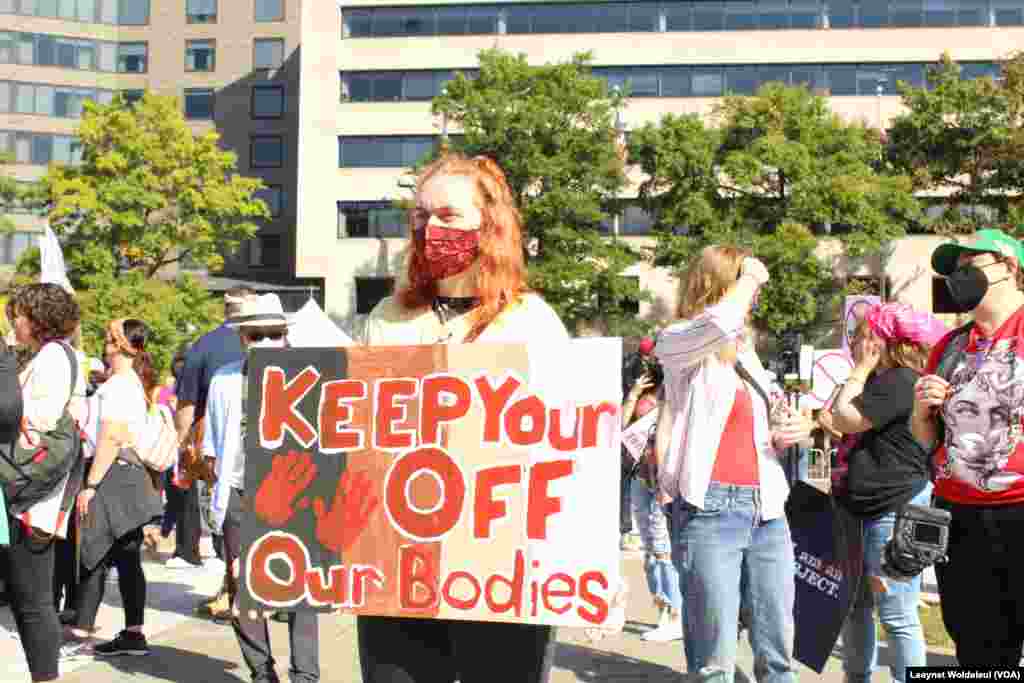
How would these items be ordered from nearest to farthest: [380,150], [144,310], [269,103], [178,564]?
[178,564], [144,310], [380,150], [269,103]

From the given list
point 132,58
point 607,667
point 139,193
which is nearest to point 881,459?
point 607,667

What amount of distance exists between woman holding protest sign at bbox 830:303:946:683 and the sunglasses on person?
2.96m

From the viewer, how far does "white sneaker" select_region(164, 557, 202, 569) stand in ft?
35.8

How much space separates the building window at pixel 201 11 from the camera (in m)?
71.8

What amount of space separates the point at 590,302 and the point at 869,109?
630 inches

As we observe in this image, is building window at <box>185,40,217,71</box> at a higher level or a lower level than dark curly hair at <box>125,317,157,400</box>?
higher

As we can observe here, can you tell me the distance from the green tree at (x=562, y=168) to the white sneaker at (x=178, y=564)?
3281 cm

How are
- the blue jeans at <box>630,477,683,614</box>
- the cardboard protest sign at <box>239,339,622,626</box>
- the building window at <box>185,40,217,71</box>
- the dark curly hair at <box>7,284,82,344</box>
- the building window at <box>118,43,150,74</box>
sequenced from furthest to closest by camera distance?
the building window at <box>118,43,150,74</box>, the building window at <box>185,40,217,71</box>, the blue jeans at <box>630,477,683,614</box>, the dark curly hair at <box>7,284,82,344</box>, the cardboard protest sign at <box>239,339,622,626</box>

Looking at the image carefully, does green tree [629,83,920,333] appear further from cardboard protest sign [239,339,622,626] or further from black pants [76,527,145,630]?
cardboard protest sign [239,339,622,626]

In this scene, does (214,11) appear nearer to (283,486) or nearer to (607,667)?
(607,667)

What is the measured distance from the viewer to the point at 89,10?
239 ft

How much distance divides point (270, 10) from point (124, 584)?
222ft

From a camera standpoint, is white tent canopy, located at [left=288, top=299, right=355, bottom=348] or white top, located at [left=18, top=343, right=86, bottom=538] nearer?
white top, located at [left=18, top=343, right=86, bottom=538]

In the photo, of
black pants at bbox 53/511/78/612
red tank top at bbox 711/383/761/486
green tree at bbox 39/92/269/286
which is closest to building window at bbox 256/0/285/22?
green tree at bbox 39/92/269/286
